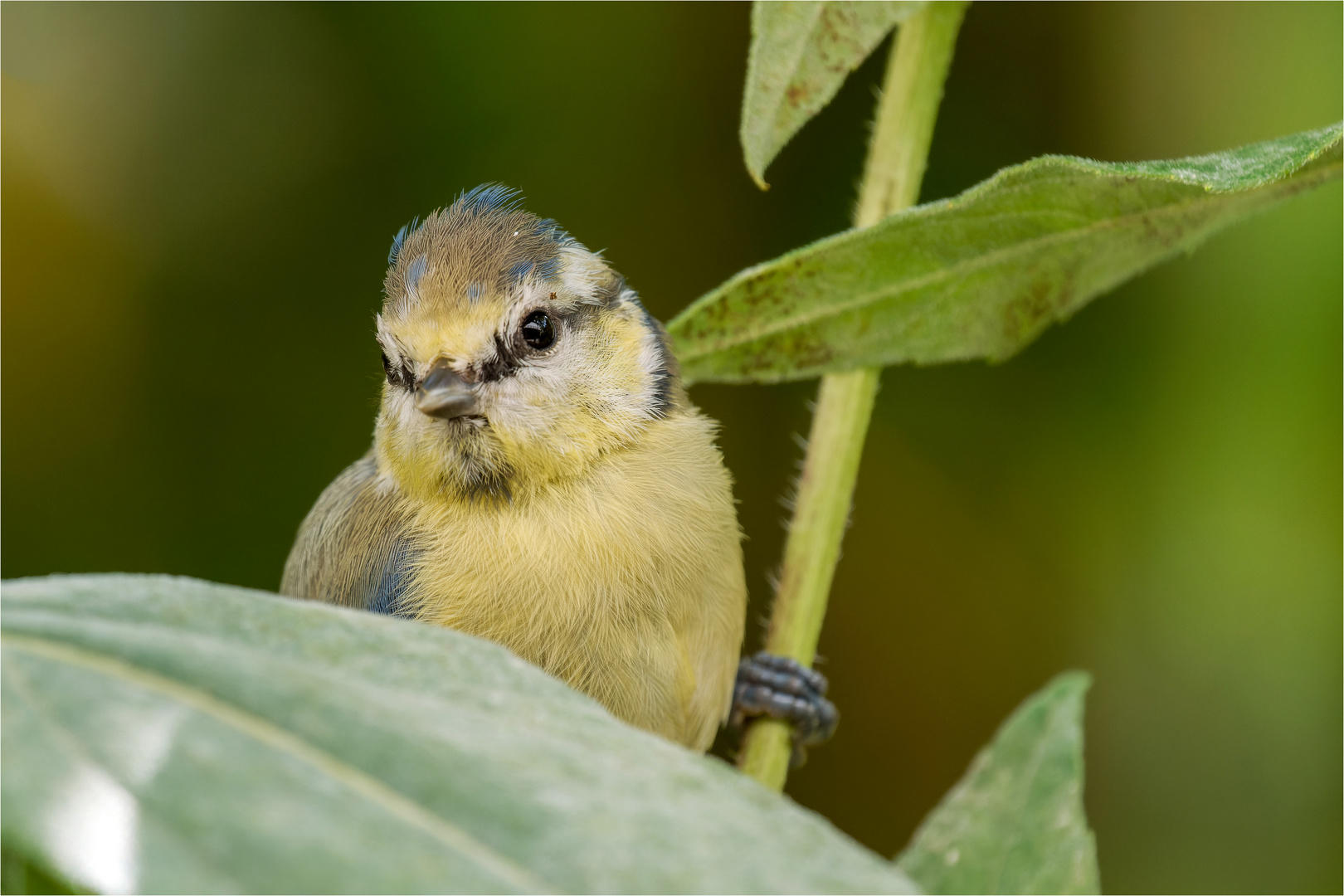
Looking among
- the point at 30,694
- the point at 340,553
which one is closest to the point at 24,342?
the point at 340,553

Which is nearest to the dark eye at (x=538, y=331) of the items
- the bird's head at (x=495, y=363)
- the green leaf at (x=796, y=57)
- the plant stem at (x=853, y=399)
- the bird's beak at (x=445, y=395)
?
the bird's head at (x=495, y=363)

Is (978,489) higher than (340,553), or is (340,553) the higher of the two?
(978,489)

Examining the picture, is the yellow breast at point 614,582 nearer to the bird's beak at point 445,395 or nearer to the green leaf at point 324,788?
the bird's beak at point 445,395

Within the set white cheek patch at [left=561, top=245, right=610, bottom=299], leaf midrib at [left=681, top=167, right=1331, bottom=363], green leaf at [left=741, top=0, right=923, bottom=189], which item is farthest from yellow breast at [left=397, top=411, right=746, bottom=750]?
green leaf at [left=741, top=0, right=923, bottom=189]

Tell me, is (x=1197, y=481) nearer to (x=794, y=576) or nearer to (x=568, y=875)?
(x=794, y=576)

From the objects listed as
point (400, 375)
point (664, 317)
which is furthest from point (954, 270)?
point (664, 317)

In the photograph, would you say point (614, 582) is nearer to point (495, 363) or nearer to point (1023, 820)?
point (495, 363)

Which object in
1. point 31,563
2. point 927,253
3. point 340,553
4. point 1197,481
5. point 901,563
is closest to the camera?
point 927,253
